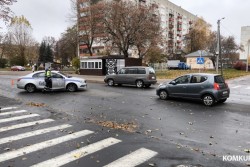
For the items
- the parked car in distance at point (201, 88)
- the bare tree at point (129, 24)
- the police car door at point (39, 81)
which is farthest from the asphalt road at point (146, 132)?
the bare tree at point (129, 24)

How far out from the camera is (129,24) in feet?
116

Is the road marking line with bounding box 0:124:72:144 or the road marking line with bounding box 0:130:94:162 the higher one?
the road marking line with bounding box 0:124:72:144

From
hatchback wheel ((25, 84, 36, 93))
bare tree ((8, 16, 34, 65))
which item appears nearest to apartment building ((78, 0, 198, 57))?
bare tree ((8, 16, 34, 65))

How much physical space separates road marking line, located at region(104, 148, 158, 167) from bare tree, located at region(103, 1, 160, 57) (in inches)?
1183

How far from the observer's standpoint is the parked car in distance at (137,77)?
21.7m

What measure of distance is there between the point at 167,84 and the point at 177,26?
91.6 meters

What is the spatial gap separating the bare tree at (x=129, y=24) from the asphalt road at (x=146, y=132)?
23612mm

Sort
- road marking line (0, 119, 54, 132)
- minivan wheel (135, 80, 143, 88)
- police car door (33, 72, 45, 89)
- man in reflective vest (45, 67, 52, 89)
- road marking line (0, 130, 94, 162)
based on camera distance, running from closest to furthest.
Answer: road marking line (0, 130, 94, 162), road marking line (0, 119, 54, 132), man in reflective vest (45, 67, 52, 89), police car door (33, 72, 45, 89), minivan wheel (135, 80, 143, 88)

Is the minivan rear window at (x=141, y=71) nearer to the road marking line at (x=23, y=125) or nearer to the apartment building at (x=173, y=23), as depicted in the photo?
the road marking line at (x=23, y=125)

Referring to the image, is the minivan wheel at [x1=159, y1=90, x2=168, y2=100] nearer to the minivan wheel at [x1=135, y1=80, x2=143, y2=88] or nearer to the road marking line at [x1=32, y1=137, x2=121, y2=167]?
the minivan wheel at [x1=135, y1=80, x2=143, y2=88]

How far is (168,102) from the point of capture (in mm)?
14008

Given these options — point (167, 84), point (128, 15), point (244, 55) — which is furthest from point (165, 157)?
point (244, 55)

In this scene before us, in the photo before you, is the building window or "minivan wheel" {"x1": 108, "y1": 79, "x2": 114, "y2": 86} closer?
"minivan wheel" {"x1": 108, "y1": 79, "x2": 114, "y2": 86}

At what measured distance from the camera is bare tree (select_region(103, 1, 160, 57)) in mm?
35094
